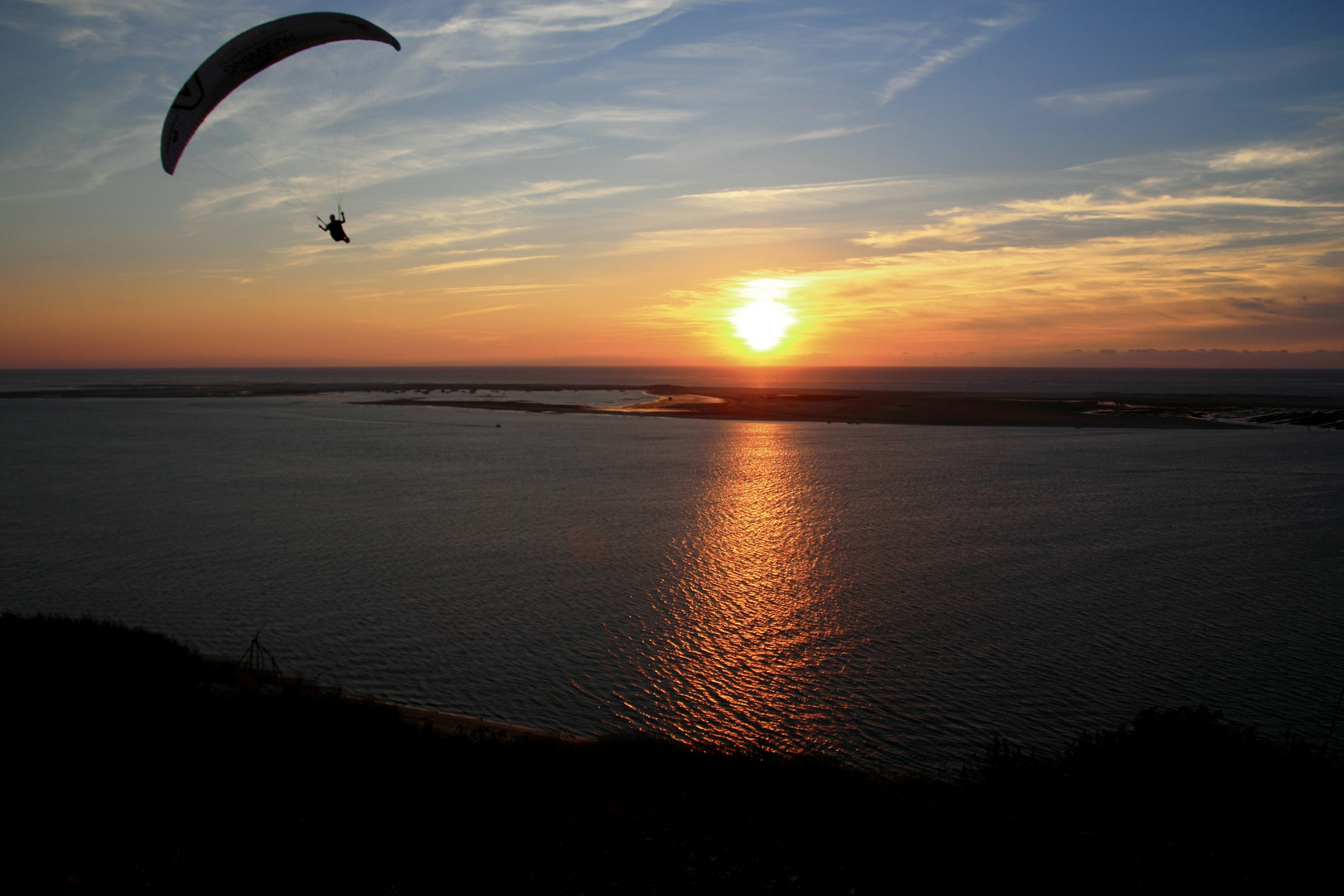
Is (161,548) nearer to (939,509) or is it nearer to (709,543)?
(709,543)

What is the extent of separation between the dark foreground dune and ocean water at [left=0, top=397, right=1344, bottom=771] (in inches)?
83.9

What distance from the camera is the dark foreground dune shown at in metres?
7.44

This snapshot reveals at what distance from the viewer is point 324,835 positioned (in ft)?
26.3

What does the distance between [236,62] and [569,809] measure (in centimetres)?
1790

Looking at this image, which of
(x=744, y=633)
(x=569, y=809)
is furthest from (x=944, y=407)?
(x=569, y=809)

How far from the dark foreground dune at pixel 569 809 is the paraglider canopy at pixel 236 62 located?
12098mm

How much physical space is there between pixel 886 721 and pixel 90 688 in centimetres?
1222

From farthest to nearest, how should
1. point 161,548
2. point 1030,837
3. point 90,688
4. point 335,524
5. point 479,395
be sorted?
point 479,395 < point 335,524 < point 161,548 < point 90,688 < point 1030,837

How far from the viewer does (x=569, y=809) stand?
8781mm

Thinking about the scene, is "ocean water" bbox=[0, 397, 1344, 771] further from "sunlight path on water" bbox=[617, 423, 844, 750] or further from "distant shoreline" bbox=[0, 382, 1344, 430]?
"distant shoreline" bbox=[0, 382, 1344, 430]

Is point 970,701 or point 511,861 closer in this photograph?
point 511,861

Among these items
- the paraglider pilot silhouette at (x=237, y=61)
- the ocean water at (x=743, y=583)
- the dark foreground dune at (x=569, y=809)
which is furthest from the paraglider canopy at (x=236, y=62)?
the dark foreground dune at (x=569, y=809)

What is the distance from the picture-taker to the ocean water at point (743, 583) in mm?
13516

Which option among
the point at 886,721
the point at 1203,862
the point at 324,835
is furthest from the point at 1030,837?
the point at 324,835
